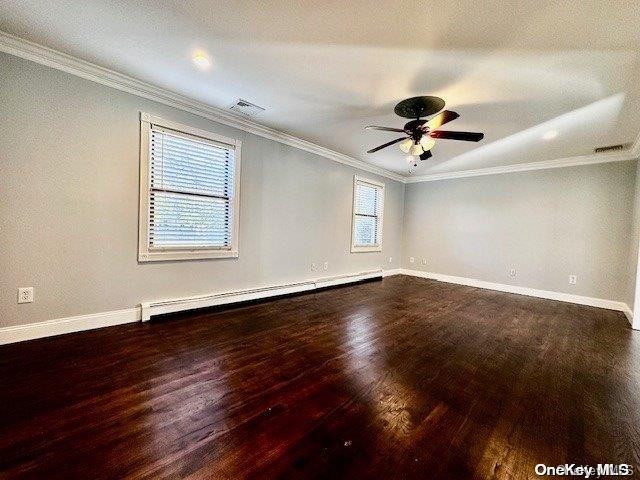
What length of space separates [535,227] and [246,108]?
5.29m

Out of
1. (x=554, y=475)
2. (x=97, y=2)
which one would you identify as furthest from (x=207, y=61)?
(x=554, y=475)

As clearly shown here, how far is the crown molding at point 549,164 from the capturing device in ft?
12.8


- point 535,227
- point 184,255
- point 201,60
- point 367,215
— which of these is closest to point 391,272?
point 367,215

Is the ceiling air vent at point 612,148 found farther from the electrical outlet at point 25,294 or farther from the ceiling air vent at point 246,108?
the electrical outlet at point 25,294

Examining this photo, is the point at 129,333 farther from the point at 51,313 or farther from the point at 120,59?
the point at 120,59

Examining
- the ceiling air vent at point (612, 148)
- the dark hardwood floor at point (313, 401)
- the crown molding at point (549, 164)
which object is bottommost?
the dark hardwood floor at point (313, 401)

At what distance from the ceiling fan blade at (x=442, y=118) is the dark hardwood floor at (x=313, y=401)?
6.99ft

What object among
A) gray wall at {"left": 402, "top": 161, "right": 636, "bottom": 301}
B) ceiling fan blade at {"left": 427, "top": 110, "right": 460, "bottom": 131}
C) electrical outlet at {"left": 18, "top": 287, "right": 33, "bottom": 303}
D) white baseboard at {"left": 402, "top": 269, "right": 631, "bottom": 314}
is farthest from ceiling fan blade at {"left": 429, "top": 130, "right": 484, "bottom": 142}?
electrical outlet at {"left": 18, "top": 287, "right": 33, "bottom": 303}

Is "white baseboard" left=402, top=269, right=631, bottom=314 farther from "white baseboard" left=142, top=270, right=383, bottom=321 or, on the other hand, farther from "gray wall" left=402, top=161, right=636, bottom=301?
"white baseboard" left=142, top=270, right=383, bottom=321

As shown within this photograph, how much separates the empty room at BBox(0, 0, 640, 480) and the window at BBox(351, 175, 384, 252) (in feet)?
4.06

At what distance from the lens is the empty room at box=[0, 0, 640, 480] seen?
4.18ft

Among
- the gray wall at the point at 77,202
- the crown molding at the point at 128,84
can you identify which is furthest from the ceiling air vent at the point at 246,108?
the gray wall at the point at 77,202

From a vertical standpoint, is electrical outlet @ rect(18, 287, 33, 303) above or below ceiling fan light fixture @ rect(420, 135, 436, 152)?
below

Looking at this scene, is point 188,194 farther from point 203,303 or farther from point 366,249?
point 366,249
